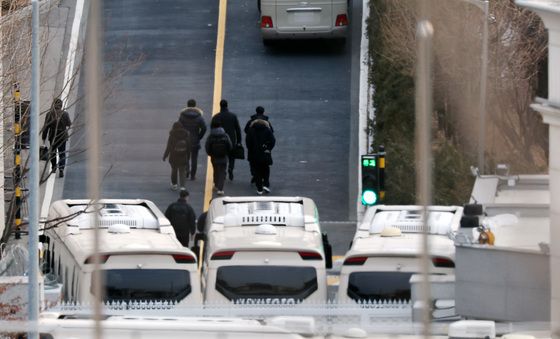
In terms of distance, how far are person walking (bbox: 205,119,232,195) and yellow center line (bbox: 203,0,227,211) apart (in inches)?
24.1

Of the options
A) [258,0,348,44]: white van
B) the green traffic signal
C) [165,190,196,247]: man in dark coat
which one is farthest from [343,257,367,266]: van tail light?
[258,0,348,44]: white van

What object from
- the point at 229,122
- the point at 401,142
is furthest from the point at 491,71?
the point at 229,122

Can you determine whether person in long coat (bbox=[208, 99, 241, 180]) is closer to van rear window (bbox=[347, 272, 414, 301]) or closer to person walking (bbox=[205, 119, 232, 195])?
person walking (bbox=[205, 119, 232, 195])

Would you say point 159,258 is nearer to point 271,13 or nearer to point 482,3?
point 482,3

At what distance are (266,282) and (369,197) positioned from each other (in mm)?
4656

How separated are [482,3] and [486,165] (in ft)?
8.30

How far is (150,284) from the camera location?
16453mm

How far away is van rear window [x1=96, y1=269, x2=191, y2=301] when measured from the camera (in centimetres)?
1636

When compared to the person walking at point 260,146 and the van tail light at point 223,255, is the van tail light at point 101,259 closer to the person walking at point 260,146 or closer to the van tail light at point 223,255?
the van tail light at point 223,255

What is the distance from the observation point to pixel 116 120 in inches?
1243

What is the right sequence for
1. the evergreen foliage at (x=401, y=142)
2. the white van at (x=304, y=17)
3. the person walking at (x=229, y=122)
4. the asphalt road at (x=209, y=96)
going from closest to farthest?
the evergreen foliage at (x=401, y=142) → the person walking at (x=229, y=122) → the asphalt road at (x=209, y=96) → the white van at (x=304, y=17)

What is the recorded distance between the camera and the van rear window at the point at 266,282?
1641 cm

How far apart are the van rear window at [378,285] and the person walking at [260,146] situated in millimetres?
10361

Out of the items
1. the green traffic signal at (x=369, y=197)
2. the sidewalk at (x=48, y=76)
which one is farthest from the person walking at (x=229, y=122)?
the green traffic signal at (x=369, y=197)
